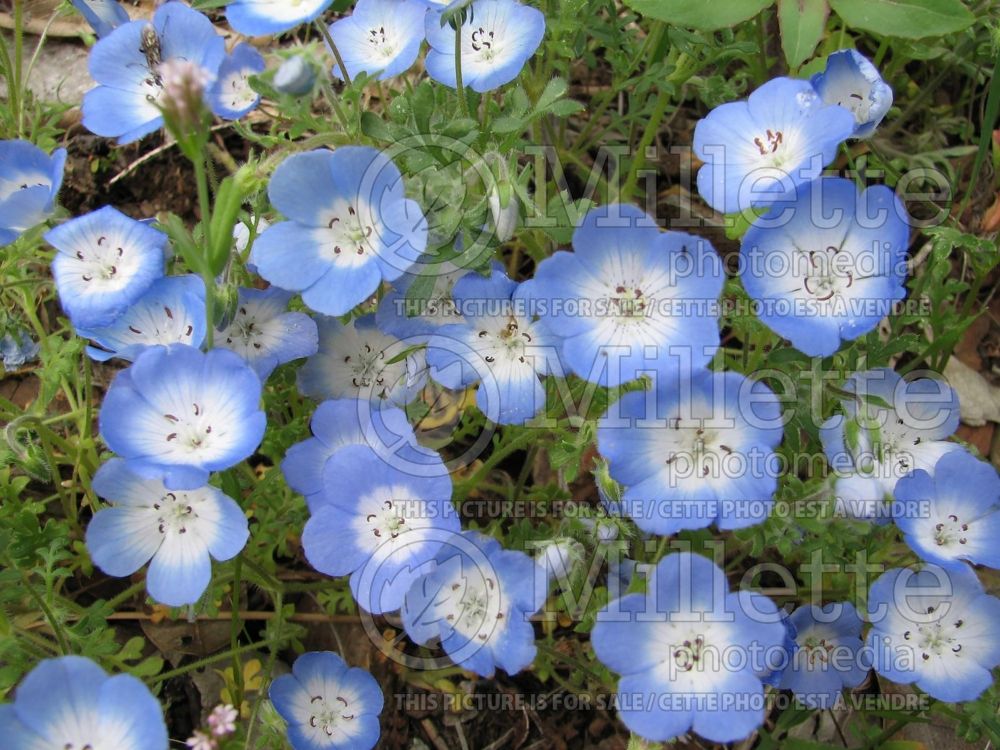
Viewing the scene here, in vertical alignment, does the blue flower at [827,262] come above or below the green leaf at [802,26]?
below

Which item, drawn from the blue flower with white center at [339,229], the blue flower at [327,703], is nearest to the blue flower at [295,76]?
the blue flower with white center at [339,229]

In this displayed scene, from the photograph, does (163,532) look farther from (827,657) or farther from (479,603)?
(827,657)

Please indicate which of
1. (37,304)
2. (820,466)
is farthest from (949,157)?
(37,304)

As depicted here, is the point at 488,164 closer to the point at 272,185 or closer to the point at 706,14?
the point at 272,185

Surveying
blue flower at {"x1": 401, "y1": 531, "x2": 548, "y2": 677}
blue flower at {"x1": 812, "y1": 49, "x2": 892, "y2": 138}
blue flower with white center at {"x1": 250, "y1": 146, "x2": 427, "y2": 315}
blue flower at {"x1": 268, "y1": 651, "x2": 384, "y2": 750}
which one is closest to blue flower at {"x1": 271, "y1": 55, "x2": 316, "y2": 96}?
blue flower with white center at {"x1": 250, "y1": 146, "x2": 427, "y2": 315}

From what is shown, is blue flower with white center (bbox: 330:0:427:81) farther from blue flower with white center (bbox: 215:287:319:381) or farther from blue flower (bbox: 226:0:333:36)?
blue flower with white center (bbox: 215:287:319:381)

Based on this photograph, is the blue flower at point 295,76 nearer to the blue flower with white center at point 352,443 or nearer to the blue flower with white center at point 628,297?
the blue flower with white center at point 628,297
